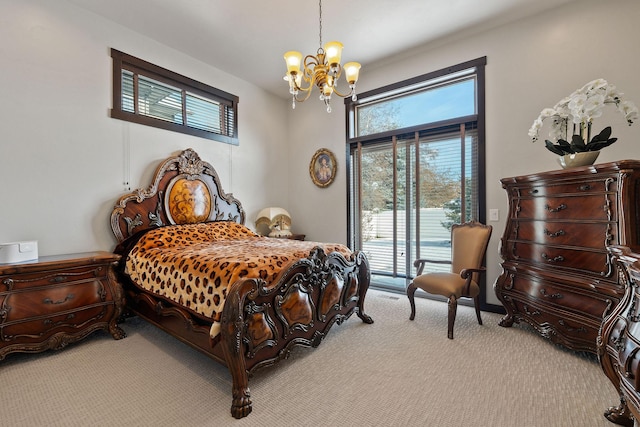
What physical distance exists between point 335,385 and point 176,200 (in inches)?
112

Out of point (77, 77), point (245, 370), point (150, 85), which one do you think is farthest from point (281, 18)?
point (245, 370)

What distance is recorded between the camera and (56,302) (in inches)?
89.8

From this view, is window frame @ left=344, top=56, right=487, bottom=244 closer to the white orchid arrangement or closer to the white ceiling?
the white ceiling

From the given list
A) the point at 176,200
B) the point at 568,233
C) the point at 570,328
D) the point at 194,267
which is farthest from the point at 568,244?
the point at 176,200

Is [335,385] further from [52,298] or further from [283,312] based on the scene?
[52,298]

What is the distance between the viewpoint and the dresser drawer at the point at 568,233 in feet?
6.46

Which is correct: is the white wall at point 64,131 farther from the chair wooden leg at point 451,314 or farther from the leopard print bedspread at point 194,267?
the chair wooden leg at point 451,314

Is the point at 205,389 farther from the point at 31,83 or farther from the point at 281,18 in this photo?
the point at 281,18

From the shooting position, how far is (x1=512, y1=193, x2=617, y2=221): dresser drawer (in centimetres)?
197

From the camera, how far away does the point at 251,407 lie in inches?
64.2

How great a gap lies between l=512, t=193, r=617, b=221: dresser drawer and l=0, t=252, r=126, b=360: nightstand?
3.85 meters

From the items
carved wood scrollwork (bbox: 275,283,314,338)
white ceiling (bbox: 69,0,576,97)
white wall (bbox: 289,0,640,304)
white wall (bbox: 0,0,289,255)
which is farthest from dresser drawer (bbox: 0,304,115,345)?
white wall (bbox: 289,0,640,304)

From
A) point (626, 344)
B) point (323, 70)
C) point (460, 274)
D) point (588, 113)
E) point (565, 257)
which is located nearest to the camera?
point (626, 344)

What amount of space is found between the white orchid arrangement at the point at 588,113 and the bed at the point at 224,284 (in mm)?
2025
